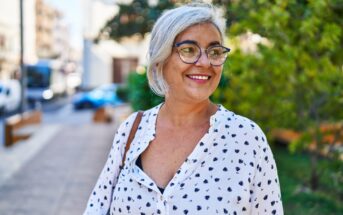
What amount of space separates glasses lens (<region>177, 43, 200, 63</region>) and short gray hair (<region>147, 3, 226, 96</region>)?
0.15ft

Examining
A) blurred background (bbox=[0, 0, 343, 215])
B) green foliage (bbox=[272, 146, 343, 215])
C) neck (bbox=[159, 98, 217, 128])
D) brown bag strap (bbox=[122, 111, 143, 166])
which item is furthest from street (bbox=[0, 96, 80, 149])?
neck (bbox=[159, 98, 217, 128])

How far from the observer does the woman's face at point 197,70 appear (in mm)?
2129

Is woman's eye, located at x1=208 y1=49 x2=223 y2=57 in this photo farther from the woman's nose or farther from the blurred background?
the blurred background

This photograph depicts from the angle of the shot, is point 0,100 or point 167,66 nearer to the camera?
point 167,66

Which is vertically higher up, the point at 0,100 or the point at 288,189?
the point at 288,189

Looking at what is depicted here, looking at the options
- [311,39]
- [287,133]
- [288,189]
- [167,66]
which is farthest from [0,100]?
[167,66]

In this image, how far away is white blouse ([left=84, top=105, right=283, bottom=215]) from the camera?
2002 millimetres

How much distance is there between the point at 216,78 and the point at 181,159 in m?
0.32

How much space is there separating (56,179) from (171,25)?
7.59 m

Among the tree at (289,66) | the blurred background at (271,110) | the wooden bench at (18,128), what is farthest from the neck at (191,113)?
the wooden bench at (18,128)

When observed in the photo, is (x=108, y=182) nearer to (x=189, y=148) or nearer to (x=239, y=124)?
(x=189, y=148)

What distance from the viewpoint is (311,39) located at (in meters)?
6.14

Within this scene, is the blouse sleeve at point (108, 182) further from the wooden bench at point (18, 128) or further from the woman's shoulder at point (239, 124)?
the wooden bench at point (18, 128)

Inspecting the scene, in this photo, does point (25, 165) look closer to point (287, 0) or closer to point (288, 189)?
point (288, 189)
